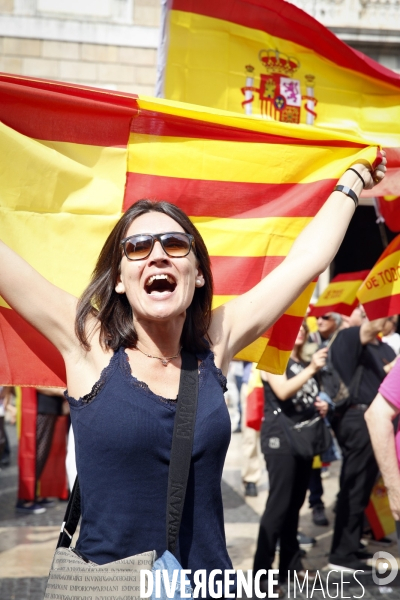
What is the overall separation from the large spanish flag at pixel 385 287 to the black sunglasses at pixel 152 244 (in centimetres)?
242

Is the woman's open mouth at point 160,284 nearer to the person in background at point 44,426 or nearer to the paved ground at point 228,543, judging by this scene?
the paved ground at point 228,543

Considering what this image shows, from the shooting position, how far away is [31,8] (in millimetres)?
15273

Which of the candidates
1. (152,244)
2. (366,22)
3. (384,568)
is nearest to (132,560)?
(152,244)

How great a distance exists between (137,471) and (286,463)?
3534 millimetres

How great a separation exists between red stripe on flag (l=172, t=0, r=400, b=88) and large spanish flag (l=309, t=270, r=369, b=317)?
2.56 meters

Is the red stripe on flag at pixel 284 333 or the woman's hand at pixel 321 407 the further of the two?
the woman's hand at pixel 321 407

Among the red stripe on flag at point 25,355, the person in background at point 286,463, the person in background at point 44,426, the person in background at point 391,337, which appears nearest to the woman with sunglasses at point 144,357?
the red stripe on flag at point 25,355

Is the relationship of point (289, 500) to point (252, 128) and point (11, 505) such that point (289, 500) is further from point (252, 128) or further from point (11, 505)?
point (11, 505)

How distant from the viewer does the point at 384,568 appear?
5805 millimetres

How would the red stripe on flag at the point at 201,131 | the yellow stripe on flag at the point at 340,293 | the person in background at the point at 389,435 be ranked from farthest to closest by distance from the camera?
the yellow stripe on flag at the point at 340,293
the person in background at the point at 389,435
the red stripe on flag at the point at 201,131

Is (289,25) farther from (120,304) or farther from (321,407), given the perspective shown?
(321,407)

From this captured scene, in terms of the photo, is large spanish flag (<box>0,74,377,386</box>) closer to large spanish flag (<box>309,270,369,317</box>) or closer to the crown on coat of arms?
the crown on coat of arms

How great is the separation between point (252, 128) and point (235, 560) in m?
3.80

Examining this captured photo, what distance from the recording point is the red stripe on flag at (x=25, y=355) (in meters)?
3.06
